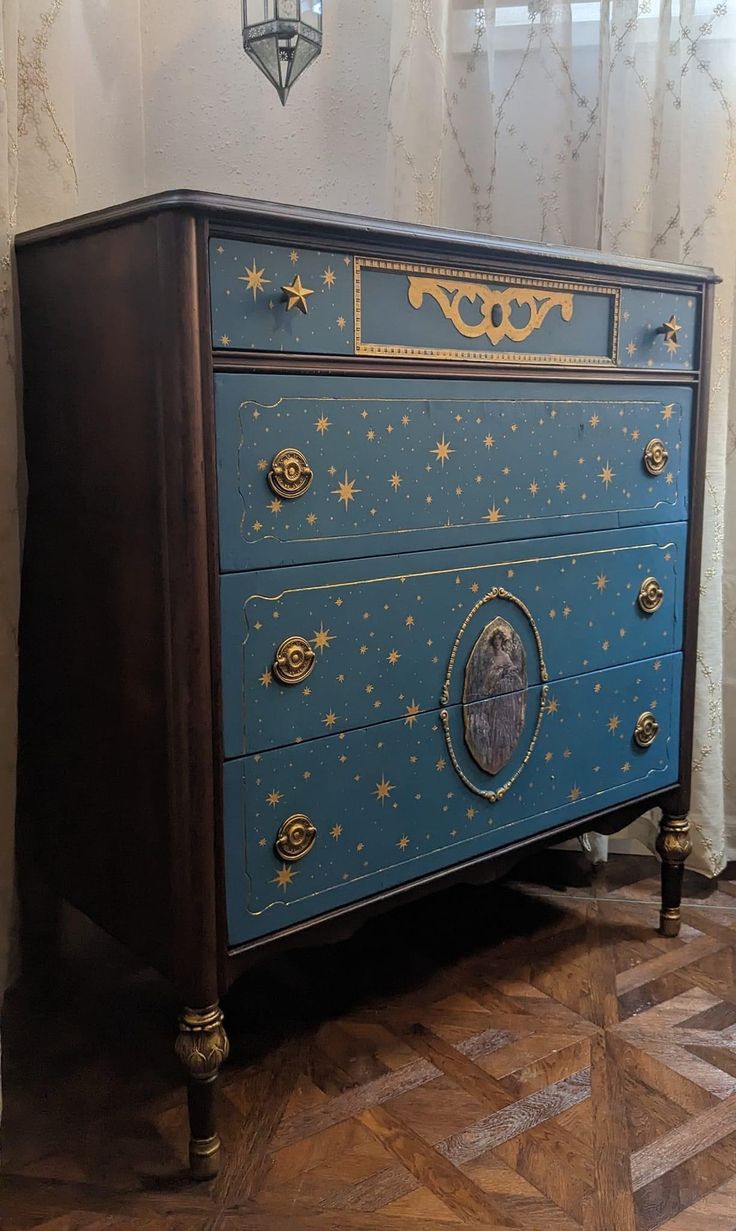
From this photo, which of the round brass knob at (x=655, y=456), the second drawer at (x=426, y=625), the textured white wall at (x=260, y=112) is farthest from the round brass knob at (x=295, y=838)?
the textured white wall at (x=260, y=112)

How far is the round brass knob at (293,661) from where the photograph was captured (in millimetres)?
1303

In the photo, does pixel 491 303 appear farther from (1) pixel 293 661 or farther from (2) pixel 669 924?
(2) pixel 669 924

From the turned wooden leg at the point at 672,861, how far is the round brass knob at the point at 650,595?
408 millimetres

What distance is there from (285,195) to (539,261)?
0.70 metres

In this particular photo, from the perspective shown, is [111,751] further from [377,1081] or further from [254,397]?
[377,1081]

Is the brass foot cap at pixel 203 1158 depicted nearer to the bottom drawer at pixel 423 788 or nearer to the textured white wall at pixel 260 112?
the bottom drawer at pixel 423 788

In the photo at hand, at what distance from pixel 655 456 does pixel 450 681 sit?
53cm

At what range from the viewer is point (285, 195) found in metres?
2.01

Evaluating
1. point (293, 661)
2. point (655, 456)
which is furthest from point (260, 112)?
point (293, 661)

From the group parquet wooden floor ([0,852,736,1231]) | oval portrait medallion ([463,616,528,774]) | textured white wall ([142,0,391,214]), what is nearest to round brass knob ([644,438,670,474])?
oval portrait medallion ([463,616,528,774])

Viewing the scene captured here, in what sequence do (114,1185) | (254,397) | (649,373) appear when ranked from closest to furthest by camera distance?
(254,397)
(114,1185)
(649,373)

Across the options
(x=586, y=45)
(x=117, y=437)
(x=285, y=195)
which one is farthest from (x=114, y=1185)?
(x=586, y=45)

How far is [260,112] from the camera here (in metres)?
1.97

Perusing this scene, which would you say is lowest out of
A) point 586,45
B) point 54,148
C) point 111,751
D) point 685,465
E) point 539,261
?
point 111,751
